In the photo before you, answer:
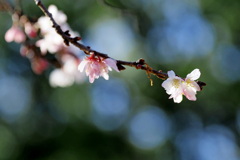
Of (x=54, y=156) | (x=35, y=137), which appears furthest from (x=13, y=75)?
(x=54, y=156)

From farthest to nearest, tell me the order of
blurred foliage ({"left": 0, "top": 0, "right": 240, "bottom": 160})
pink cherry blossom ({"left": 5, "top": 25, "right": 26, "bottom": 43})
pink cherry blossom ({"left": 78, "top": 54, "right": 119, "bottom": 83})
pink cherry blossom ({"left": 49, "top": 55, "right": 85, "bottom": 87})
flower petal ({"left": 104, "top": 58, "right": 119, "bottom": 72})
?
1. blurred foliage ({"left": 0, "top": 0, "right": 240, "bottom": 160})
2. pink cherry blossom ({"left": 49, "top": 55, "right": 85, "bottom": 87})
3. pink cherry blossom ({"left": 5, "top": 25, "right": 26, "bottom": 43})
4. pink cherry blossom ({"left": 78, "top": 54, "right": 119, "bottom": 83})
5. flower petal ({"left": 104, "top": 58, "right": 119, "bottom": 72})

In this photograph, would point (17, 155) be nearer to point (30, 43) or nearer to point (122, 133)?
point (122, 133)

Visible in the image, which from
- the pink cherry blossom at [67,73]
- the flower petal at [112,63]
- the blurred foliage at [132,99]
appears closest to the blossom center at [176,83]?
the flower petal at [112,63]

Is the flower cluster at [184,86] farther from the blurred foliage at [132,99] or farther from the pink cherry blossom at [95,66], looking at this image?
the blurred foliage at [132,99]

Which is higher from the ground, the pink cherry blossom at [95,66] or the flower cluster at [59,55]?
the flower cluster at [59,55]

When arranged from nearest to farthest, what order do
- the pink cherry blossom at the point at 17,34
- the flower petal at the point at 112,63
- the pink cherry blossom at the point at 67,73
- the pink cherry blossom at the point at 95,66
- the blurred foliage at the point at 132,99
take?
the flower petal at the point at 112,63, the pink cherry blossom at the point at 95,66, the pink cherry blossom at the point at 17,34, the pink cherry blossom at the point at 67,73, the blurred foliage at the point at 132,99

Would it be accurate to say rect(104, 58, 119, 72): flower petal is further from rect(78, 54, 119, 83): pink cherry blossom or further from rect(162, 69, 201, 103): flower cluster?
rect(162, 69, 201, 103): flower cluster

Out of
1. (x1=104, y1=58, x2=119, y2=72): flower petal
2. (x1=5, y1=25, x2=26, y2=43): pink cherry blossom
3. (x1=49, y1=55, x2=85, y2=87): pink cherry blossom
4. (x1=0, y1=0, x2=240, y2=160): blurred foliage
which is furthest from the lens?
(x1=0, y1=0, x2=240, y2=160): blurred foliage

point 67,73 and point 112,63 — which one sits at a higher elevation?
point 67,73

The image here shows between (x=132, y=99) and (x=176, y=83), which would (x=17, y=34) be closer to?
(x=176, y=83)

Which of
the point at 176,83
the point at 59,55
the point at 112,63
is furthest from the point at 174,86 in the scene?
the point at 59,55

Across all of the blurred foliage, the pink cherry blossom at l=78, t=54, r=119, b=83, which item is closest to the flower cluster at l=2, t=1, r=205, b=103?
the pink cherry blossom at l=78, t=54, r=119, b=83
